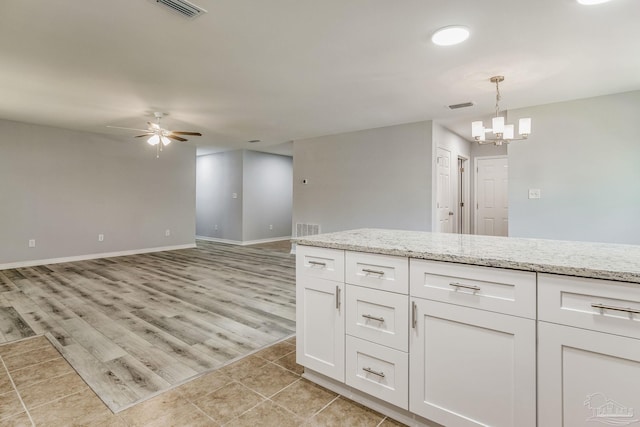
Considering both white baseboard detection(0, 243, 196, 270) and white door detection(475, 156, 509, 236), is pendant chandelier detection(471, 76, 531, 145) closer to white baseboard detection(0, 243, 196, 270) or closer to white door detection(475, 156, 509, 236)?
white door detection(475, 156, 509, 236)

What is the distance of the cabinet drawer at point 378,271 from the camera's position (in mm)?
1644

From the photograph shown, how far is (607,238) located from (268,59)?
445cm

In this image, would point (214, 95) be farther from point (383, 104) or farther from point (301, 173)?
point (301, 173)

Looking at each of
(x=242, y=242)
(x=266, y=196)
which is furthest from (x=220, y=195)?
(x=242, y=242)

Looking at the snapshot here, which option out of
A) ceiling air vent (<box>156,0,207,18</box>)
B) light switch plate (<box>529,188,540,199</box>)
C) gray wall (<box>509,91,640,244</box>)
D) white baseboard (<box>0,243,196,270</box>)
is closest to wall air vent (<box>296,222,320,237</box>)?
white baseboard (<box>0,243,196,270</box>)

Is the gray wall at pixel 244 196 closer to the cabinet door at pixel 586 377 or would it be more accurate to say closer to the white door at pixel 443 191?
the white door at pixel 443 191

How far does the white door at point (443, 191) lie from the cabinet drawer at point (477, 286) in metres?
3.92

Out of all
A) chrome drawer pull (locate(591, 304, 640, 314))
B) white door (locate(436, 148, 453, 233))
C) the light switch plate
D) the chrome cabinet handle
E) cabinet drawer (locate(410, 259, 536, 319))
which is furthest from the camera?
white door (locate(436, 148, 453, 233))

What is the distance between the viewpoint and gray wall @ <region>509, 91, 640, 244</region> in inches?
152

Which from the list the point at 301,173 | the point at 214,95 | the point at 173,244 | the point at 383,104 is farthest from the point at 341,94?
the point at 173,244

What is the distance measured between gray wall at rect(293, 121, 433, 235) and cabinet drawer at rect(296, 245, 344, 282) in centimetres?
357

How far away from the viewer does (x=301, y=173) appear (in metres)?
6.83

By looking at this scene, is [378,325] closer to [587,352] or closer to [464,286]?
[464,286]

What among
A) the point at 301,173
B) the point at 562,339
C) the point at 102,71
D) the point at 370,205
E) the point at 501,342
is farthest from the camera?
the point at 301,173
